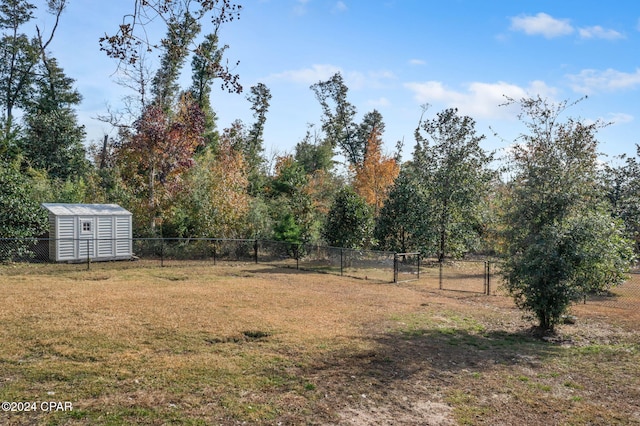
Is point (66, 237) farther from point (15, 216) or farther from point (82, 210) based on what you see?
point (15, 216)

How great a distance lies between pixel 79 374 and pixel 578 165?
13.0m

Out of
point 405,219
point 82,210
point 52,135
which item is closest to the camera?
point 82,210

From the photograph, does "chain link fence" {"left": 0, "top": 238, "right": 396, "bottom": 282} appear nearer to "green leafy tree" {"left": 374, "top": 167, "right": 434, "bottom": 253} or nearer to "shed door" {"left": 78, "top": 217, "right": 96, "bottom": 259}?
"shed door" {"left": 78, "top": 217, "right": 96, "bottom": 259}

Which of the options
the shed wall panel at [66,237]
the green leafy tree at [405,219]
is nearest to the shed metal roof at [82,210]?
the shed wall panel at [66,237]

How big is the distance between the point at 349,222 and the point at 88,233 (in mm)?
11212

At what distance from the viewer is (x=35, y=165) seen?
2806 cm

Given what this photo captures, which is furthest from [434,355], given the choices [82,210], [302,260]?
[82,210]

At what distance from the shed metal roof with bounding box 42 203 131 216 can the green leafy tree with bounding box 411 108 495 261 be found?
15.4 m

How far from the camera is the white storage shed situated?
16.8 meters

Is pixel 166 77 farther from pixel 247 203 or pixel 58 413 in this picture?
pixel 58 413

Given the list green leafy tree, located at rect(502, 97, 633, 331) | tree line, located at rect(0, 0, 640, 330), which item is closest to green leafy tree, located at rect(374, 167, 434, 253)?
tree line, located at rect(0, 0, 640, 330)

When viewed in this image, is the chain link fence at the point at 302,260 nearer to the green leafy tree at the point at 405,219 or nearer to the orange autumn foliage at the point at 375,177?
the green leafy tree at the point at 405,219

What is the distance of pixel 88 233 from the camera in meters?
17.6

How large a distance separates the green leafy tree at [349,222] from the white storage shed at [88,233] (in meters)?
9.08
